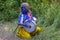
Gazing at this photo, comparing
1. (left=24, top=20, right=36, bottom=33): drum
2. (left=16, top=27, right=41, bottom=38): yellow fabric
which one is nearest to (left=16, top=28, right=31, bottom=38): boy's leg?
(left=16, top=27, right=41, bottom=38): yellow fabric

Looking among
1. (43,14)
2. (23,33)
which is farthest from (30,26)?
(43,14)

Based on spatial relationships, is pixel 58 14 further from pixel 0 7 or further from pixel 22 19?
pixel 0 7

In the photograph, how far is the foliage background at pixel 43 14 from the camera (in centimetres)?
651

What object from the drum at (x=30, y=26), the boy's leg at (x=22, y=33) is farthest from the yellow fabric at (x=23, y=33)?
the drum at (x=30, y=26)

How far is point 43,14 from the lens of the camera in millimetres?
7680

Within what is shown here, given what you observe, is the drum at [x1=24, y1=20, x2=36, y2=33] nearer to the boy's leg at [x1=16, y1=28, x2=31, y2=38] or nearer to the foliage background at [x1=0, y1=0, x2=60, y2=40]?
the boy's leg at [x1=16, y1=28, x2=31, y2=38]

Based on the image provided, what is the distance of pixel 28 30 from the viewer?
261 inches

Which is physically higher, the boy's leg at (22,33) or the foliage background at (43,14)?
the foliage background at (43,14)

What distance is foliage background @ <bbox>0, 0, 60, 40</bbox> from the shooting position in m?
6.51

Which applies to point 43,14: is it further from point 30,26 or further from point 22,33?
point 22,33

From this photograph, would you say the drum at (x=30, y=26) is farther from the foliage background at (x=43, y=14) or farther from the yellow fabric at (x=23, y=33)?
the foliage background at (x=43, y=14)

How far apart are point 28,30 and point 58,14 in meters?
1.12

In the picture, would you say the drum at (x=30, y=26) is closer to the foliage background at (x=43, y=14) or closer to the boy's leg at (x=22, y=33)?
the boy's leg at (x=22, y=33)

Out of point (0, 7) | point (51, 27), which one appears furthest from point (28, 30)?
point (0, 7)
